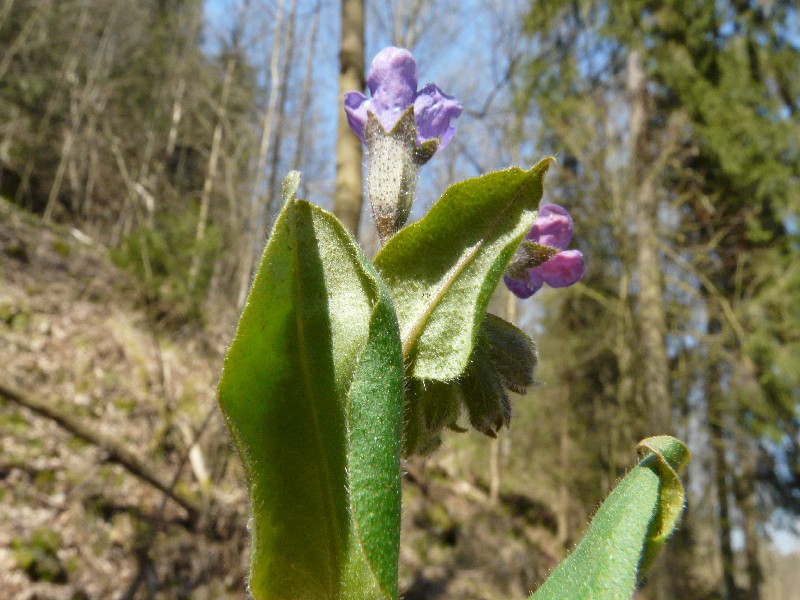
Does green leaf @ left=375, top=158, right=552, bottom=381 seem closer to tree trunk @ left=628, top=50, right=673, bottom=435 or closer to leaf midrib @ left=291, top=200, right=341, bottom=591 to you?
leaf midrib @ left=291, top=200, right=341, bottom=591

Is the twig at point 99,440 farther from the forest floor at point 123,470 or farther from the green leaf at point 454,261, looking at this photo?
the green leaf at point 454,261

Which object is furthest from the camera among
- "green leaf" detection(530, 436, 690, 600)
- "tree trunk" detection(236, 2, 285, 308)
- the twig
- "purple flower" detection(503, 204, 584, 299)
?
"tree trunk" detection(236, 2, 285, 308)

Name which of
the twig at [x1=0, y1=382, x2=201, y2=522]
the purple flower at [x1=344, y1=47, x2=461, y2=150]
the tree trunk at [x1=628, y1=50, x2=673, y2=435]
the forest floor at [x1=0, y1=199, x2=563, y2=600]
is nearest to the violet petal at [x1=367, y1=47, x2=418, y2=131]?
the purple flower at [x1=344, y1=47, x2=461, y2=150]

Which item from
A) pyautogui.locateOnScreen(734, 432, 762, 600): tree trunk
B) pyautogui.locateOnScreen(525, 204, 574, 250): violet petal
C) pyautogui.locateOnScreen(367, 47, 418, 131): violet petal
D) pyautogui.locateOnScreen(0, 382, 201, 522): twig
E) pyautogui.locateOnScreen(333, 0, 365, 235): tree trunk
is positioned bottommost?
pyautogui.locateOnScreen(734, 432, 762, 600): tree trunk

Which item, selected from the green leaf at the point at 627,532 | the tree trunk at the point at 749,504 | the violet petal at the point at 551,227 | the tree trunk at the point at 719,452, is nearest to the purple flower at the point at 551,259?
the violet petal at the point at 551,227

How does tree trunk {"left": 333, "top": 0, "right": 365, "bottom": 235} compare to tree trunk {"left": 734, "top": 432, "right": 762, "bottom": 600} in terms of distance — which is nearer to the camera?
tree trunk {"left": 333, "top": 0, "right": 365, "bottom": 235}

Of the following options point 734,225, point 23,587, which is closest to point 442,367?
point 23,587
